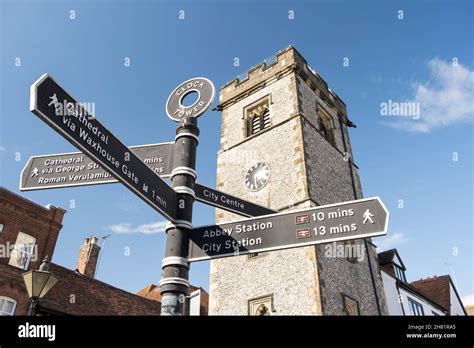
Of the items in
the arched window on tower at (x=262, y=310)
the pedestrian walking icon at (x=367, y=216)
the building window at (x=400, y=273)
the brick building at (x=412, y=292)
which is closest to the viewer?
the pedestrian walking icon at (x=367, y=216)

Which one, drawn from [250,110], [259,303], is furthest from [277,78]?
[259,303]

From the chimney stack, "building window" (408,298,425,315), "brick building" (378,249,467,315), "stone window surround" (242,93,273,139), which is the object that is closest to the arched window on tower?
"brick building" (378,249,467,315)

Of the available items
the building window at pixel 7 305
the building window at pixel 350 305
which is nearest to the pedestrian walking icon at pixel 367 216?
the building window at pixel 350 305

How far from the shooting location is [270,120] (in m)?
18.7

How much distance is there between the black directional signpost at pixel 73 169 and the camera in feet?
13.7

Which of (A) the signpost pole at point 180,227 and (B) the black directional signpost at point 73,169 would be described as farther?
(B) the black directional signpost at point 73,169

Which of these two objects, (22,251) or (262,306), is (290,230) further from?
(22,251)

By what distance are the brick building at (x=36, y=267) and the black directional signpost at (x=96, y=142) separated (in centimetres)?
1387

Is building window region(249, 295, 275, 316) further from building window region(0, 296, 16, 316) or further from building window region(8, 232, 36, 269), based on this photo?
building window region(8, 232, 36, 269)

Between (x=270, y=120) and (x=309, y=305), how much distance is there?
30.5ft

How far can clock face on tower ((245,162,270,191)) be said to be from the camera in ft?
55.0

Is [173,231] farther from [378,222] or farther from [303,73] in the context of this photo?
[303,73]

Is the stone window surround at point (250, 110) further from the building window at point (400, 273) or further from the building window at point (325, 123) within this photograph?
the building window at point (400, 273)

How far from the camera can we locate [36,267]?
16672 millimetres
